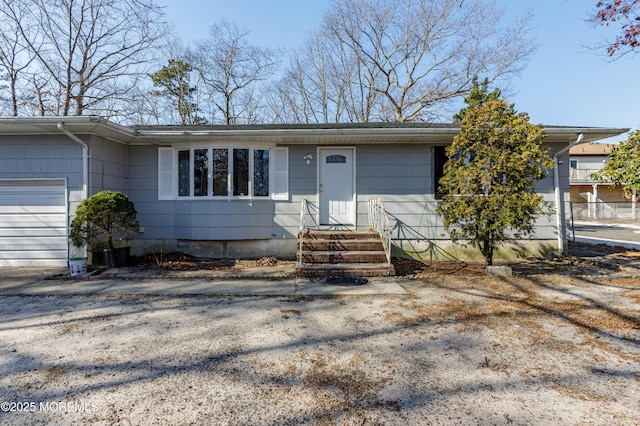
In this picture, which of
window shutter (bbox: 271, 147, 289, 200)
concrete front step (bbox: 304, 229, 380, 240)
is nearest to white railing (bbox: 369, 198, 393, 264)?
concrete front step (bbox: 304, 229, 380, 240)

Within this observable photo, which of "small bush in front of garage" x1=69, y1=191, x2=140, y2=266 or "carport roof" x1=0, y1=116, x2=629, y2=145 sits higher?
"carport roof" x1=0, y1=116, x2=629, y2=145

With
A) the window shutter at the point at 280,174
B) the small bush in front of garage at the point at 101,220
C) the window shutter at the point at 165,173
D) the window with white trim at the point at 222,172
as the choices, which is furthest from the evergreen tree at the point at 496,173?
the small bush in front of garage at the point at 101,220

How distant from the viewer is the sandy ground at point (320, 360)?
203 cm

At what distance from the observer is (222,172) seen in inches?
288

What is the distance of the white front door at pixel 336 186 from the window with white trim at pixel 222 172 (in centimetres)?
93

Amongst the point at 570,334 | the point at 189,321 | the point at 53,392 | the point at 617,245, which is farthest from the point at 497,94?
the point at 53,392

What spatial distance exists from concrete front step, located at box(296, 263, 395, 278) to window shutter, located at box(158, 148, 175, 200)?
4.02m

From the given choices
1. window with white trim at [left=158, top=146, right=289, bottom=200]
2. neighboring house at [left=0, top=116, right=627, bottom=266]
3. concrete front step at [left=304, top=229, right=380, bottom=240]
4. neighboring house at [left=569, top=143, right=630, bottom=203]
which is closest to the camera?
concrete front step at [left=304, top=229, right=380, bottom=240]

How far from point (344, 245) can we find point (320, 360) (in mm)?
3722

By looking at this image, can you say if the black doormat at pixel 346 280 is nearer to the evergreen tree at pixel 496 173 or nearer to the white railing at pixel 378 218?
the white railing at pixel 378 218

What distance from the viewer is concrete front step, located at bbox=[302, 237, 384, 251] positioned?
250 inches

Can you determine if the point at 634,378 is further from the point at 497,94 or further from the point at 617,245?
the point at 497,94

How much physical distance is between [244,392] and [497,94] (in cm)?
2185

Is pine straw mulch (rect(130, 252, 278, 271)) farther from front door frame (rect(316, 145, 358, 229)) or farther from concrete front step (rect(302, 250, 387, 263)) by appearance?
front door frame (rect(316, 145, 358, 229))
